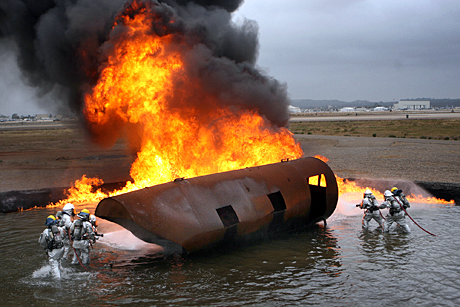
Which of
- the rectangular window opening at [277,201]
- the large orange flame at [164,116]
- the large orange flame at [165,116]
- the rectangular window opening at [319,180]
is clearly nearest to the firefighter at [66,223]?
the large orange flame at [164,116]

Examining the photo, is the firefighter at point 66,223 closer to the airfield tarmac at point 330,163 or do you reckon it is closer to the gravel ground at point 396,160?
the airfield tarmac at point 330,163

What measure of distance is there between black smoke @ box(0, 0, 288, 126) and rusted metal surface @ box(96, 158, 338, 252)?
4982mm

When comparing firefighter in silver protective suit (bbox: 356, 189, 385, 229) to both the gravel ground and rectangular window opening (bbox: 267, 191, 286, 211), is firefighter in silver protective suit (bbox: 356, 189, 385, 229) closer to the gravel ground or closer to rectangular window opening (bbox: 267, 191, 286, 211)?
rectangular window opening (bbox: 267, 191, 286, 211)

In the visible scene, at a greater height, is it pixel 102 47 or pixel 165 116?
pixel 102 47

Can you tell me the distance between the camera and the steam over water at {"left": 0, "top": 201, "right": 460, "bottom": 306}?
26.4 ft

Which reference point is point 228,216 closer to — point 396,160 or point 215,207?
point 215,207

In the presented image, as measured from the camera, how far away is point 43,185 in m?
20.2

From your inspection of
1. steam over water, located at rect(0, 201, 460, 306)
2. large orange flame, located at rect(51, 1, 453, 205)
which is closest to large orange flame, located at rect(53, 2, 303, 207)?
large orange flame, located at rect(51, 1, 453, 205)

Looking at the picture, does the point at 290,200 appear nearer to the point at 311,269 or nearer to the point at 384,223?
the point at 311,269

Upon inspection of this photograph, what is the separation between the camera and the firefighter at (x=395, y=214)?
12.4 metres

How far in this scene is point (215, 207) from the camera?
10109 mm

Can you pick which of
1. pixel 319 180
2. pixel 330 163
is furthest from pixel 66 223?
pixel 330 163

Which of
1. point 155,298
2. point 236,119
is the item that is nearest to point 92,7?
point 236,119

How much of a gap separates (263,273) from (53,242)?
5.20 m
